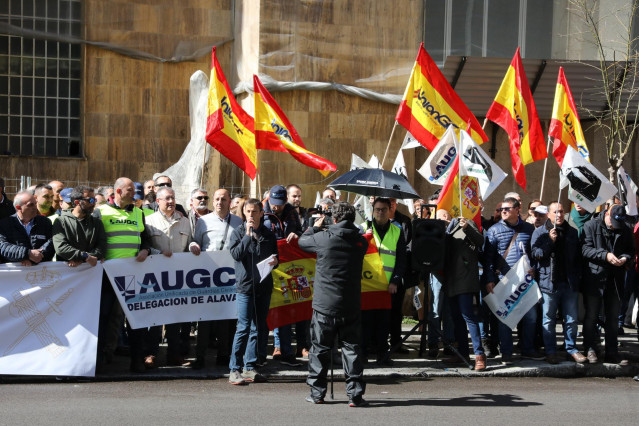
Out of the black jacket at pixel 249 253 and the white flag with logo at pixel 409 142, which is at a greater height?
the white flag with logo at pixel 409 142

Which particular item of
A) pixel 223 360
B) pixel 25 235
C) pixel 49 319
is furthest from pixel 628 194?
pixel 25 235

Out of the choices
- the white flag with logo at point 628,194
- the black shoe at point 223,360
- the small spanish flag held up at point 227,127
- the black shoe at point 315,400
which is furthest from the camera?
the small spanish flag held up at point 227,127

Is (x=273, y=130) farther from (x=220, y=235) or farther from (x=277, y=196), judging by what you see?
(x=220, y=235)

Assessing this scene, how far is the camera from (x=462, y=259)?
10758mm

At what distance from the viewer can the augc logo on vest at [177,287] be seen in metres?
9.96

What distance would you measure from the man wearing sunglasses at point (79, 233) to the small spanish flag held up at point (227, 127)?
2.84 meters

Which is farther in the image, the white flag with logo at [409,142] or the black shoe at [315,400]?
the white flag with logo at [409,142]

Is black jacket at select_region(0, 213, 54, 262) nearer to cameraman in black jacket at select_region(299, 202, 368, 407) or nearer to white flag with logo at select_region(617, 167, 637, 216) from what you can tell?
cameraman in black jacket at select_region(299, 202, 368, 407)

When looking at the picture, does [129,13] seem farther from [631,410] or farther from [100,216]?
[631,410]

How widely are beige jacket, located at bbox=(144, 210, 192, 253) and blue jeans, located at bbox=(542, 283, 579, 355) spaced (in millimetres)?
4455

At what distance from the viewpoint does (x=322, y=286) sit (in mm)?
8727

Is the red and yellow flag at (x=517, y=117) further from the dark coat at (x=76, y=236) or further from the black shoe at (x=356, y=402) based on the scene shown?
the dark coat at (x=76, y=236)

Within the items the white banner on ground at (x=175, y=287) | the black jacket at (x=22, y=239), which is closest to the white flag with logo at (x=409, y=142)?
the white banner on ground at (x=175, y=287)

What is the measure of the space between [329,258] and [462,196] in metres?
2.96
